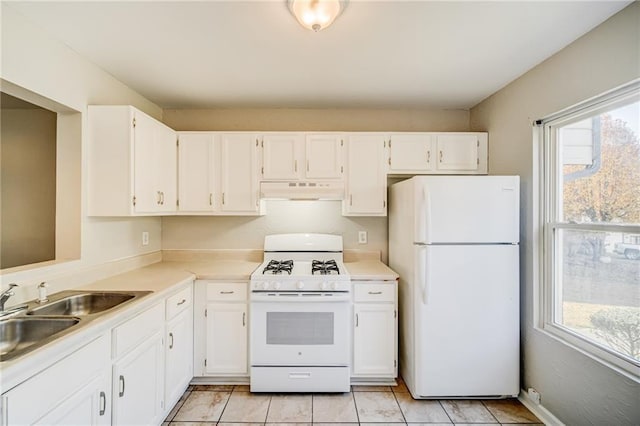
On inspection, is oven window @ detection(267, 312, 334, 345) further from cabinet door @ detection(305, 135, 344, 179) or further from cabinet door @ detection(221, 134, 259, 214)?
cabinet door @ detection(305, 135, 344, 179)

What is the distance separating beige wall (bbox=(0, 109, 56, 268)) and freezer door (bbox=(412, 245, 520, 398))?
9.79ft

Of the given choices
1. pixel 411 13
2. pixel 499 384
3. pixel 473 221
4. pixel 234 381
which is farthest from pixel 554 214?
pixel 234 381

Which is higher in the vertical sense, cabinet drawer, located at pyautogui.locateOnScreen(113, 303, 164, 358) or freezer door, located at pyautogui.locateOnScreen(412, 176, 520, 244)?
freezer door, located at pyautogui.locateOnScreen(412, 176, 520, 244)

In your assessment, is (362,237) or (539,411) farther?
(362,237)

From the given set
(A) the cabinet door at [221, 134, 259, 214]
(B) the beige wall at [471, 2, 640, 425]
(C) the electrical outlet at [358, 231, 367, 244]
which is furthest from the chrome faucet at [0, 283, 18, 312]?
(B) the beige wall at [471, 2, 640, 425]

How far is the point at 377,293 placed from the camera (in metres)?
2.50

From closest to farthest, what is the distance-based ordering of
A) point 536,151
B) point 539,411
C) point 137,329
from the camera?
1. point 137,329
2. point 539,411
3. point 536,151

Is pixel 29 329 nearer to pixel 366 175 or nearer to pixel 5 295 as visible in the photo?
pixel 5 295

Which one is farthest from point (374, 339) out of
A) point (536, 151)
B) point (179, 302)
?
point (536, 151)

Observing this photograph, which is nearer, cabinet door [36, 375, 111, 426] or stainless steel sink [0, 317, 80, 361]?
cabinet door [36, 375, 111, 426]

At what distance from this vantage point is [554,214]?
2.13 meters

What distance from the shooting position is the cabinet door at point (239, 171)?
9.38 ft

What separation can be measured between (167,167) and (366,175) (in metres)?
1.81

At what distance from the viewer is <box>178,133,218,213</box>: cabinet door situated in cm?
286
